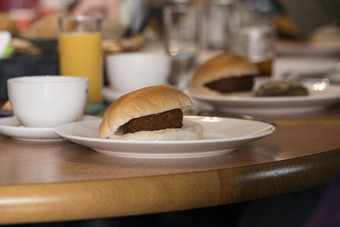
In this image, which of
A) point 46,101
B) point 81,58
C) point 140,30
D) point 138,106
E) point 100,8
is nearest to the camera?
→ point 138,106

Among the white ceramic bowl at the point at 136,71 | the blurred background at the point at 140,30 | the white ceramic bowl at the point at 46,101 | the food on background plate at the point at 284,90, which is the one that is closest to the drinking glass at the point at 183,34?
the blurred background at the point at 140,30

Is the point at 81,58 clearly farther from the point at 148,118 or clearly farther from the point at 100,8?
the point at 100,8

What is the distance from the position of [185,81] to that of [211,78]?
354 millimetres

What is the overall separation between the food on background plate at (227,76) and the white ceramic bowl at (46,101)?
1.75 feet

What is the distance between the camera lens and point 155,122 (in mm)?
1010

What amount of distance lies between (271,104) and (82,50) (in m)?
0.51

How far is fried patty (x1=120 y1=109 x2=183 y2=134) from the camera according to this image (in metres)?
1.00

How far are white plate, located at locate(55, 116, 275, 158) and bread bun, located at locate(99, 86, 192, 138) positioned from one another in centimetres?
4

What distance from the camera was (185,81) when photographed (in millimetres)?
1986

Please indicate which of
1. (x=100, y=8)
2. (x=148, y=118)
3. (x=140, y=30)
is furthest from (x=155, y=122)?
(x=100, y=8)

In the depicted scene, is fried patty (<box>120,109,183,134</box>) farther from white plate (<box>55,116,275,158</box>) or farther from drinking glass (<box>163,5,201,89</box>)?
drinking glass (<box>163,5,201,89</box>)

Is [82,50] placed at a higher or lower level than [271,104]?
higher

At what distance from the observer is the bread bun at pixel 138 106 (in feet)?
3.28

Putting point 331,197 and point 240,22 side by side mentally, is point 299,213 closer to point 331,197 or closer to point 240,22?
point 331,197
